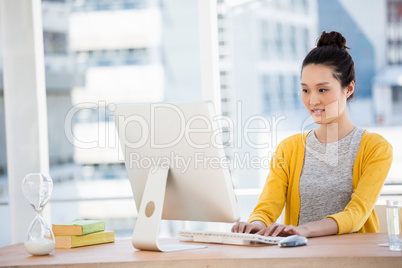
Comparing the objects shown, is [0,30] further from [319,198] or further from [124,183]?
[319,198]

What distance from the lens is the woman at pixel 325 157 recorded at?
90.1 inches

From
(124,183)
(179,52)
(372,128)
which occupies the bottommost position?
(124,183)

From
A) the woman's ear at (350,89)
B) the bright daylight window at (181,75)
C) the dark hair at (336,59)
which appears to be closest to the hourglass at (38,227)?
the dark hair at (336,59)

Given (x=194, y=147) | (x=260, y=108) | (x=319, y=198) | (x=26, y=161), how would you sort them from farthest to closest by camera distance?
(x=260, y=108), (x=26, y=161), (x=319, y=198), (x=194, y=147)

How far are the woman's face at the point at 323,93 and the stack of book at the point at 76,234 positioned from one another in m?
1.03

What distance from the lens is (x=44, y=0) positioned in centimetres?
398

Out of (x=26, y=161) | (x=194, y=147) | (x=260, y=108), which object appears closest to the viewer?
(x=194, y=147)

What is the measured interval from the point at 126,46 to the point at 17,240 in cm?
153

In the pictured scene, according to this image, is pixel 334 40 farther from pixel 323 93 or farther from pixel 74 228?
pixel 74 228

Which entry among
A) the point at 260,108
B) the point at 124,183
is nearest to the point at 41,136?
the point at 124,183

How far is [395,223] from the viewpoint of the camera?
1.63m

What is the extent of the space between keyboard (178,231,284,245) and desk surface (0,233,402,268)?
0.04 meters

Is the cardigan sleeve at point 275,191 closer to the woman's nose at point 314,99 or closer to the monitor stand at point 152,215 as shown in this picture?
the woman's nose at point 314,99

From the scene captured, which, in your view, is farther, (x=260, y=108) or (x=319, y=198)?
(x=260, y=108)
